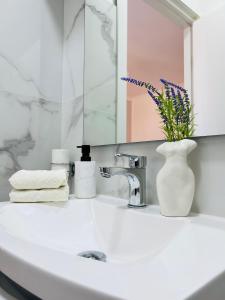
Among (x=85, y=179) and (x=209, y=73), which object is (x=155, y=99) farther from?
(x=85, y=179)

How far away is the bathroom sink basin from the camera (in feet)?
0.91

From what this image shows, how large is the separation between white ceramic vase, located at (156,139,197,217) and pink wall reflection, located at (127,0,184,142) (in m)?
0.14

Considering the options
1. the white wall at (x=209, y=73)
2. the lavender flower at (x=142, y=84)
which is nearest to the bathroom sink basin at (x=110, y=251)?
the white wall at (x=209, y=73)

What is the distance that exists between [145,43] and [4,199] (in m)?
0.74

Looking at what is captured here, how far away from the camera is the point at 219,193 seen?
0.61 metres

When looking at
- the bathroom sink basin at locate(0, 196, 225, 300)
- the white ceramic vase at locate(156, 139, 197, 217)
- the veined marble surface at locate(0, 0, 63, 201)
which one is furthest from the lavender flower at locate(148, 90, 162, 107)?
the veined marble surface at locate(0, 0, 63, 201)

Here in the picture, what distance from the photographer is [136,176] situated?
0.76 metres

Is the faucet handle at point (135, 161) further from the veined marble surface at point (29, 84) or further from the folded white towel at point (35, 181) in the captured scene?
the veined marble surface at point (29, 84)

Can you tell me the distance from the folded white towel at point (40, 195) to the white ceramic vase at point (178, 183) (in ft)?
1.14

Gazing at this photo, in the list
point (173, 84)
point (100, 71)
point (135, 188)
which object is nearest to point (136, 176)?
point (135, 188)

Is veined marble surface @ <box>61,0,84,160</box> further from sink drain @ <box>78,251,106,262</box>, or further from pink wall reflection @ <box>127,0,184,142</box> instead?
sink drain @ <box>78,251,106,262</box>

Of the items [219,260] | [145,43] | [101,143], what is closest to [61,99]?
[101,143]

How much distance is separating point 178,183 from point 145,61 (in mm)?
436

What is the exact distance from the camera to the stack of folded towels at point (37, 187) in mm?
812
